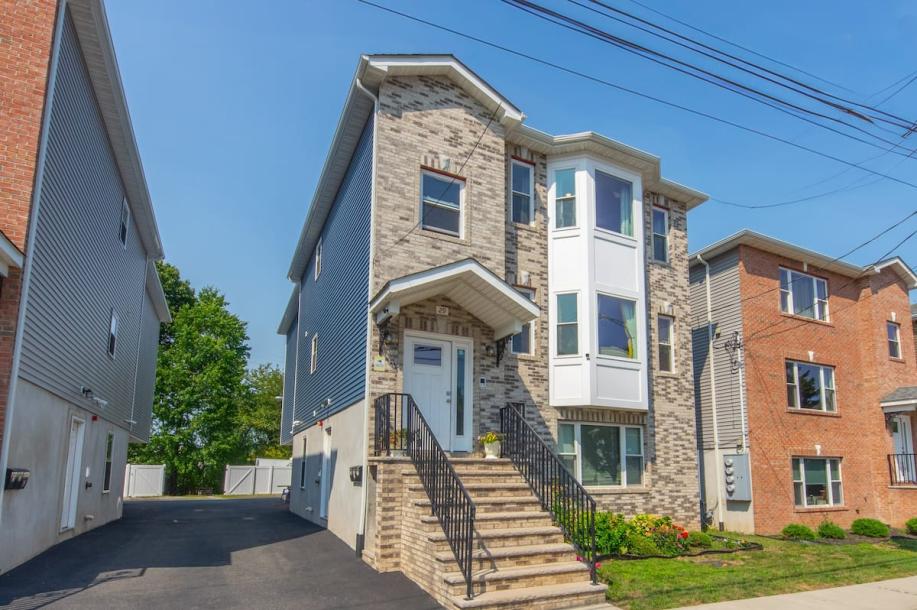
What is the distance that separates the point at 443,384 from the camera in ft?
38.8

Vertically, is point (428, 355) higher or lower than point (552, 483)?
higher

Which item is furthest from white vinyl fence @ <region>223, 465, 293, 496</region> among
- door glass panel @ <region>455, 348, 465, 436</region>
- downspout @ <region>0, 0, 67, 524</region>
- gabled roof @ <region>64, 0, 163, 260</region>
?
downspout @ <region>0, 0, 67, 524</region>

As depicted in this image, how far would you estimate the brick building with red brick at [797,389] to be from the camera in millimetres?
16969

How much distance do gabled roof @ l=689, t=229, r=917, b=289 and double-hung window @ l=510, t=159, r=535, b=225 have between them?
6.74 m

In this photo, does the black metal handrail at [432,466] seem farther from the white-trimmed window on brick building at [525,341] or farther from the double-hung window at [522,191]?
the double-hung window at [522,191]

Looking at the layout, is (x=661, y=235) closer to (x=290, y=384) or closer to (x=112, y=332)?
(x=112, y=332)

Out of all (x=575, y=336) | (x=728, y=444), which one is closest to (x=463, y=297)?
(x=575, y=336)

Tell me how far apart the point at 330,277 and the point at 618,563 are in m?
9.13

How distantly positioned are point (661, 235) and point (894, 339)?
1071 cm

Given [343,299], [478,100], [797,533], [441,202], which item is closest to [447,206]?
[441,202]

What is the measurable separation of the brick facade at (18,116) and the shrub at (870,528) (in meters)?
19.1

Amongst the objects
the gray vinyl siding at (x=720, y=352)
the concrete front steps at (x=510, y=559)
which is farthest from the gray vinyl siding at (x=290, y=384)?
the concrete front steps at (x=510, y=559)

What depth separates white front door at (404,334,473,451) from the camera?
11.5 metres

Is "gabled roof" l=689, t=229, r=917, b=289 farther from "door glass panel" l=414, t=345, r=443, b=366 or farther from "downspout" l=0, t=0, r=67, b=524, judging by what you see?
"downspout" l=0, t=0, r=67, b=524
